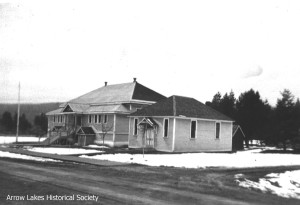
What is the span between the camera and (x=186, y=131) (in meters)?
33.9

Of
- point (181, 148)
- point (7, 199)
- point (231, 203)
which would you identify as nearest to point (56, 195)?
point (7, 199)

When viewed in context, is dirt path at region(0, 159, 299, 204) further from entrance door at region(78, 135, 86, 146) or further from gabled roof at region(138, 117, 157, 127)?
entrance door at region(78, 135, 86, 146)

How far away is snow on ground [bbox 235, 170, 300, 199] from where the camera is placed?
1238 centimetres

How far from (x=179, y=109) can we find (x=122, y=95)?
11.9m

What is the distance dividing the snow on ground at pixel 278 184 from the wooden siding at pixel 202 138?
16402mm

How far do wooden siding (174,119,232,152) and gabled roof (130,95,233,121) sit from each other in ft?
2.10

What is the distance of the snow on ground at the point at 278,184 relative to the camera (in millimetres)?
12383

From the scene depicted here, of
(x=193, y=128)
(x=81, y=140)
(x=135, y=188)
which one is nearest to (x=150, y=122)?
(x=193, y=128)

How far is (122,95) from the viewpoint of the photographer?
44.7 meters

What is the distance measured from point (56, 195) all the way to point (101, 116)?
106ft

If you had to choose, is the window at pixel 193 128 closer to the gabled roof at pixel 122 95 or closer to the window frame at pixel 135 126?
the window frame at pixel 135 126

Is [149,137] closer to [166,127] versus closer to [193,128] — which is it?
[166,127]

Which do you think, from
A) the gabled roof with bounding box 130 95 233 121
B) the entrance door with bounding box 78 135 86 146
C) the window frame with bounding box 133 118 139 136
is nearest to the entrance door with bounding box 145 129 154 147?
the gabled roof with bounding box 130 95 233 121

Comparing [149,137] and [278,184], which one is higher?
[149,137]
